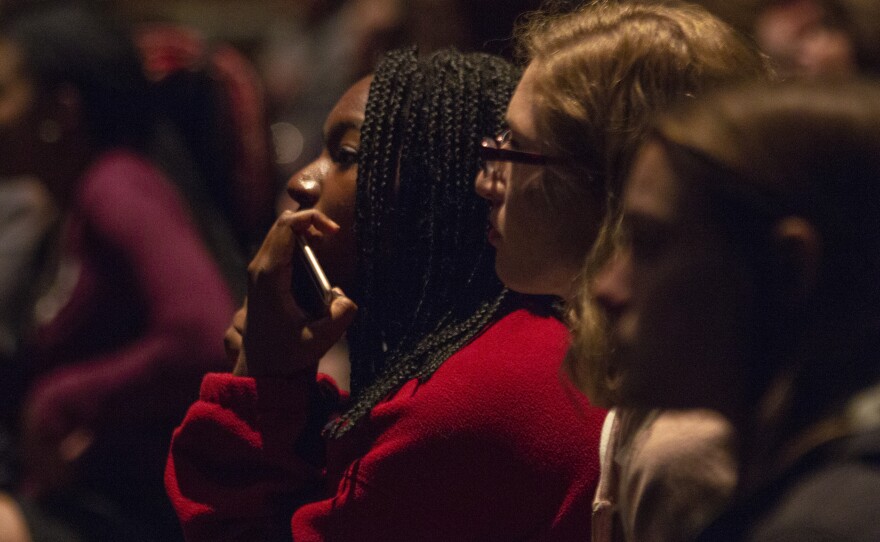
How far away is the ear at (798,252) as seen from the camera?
1.50 metres

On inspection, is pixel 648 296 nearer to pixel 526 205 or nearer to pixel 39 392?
pixel 526 205

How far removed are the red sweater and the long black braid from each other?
0.07 m

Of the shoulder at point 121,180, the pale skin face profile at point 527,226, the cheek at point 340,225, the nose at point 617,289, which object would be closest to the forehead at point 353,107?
the cheek at point 340,225

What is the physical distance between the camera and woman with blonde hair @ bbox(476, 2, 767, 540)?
2.10 m

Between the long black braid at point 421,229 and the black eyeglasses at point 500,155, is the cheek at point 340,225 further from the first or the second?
the black eyeglasses at point 500,155

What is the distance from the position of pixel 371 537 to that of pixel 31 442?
60.0 inches

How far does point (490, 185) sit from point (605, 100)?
0.26m

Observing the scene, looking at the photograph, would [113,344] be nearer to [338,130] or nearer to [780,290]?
[338,130]

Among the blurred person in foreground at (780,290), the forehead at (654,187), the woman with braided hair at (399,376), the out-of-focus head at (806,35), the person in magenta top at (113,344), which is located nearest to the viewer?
the blurred person in foreground at (780,290)

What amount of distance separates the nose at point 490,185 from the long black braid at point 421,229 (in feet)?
0.28

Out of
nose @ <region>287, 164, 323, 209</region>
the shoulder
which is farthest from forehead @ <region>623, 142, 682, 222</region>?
the shoulder

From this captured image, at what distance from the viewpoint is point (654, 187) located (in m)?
1.65

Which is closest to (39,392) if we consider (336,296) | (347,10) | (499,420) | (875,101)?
(336,296)

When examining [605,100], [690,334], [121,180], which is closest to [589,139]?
[605,100]
